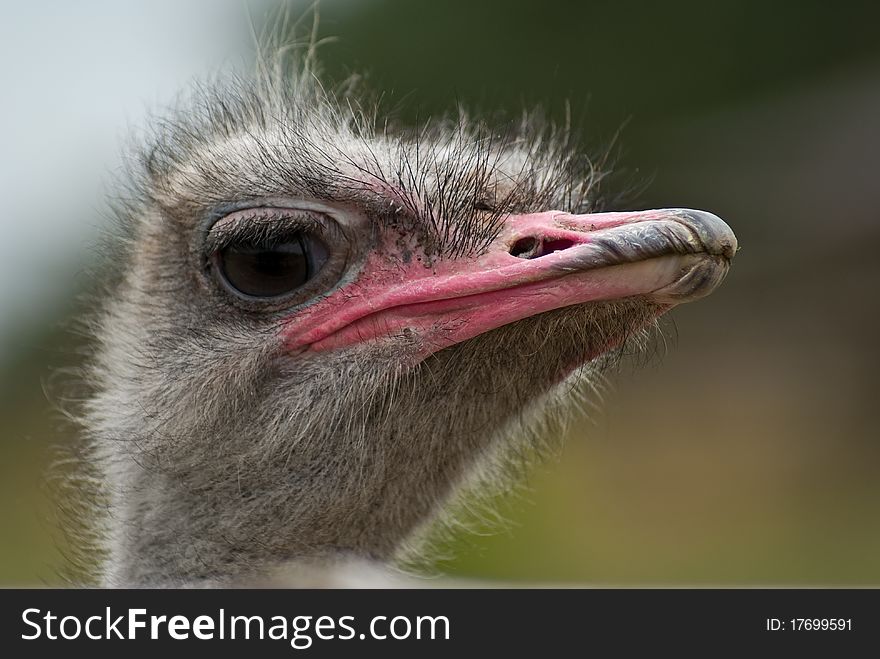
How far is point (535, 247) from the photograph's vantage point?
2.15 metres

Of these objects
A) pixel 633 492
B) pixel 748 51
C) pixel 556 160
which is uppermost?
pixel 748 51

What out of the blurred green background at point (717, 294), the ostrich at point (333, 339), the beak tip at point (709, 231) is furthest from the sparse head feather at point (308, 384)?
the blurred green background at point (717, 294)

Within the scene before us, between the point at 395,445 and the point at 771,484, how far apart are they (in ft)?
21.6

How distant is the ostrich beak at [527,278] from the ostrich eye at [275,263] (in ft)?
Result: 0.26

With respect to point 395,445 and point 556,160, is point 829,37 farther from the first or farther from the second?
point 395,445

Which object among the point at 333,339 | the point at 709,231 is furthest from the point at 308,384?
the point at 709,231

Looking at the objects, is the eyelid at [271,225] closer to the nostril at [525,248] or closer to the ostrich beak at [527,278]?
the ostrich beak at [527,278]

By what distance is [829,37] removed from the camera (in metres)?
9.88

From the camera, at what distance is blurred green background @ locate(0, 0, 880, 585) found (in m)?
7.21

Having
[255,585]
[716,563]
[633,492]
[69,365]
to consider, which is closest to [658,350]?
[255,585]

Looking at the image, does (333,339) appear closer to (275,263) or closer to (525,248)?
(275,263)

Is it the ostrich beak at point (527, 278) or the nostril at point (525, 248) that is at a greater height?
the nostril at point (525, 248)

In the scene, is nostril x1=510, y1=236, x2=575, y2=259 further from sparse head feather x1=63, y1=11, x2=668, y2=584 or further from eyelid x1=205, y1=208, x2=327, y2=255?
eyelid x1=205, y1=208, x2=327, y2=255

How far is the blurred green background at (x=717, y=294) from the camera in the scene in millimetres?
7211
